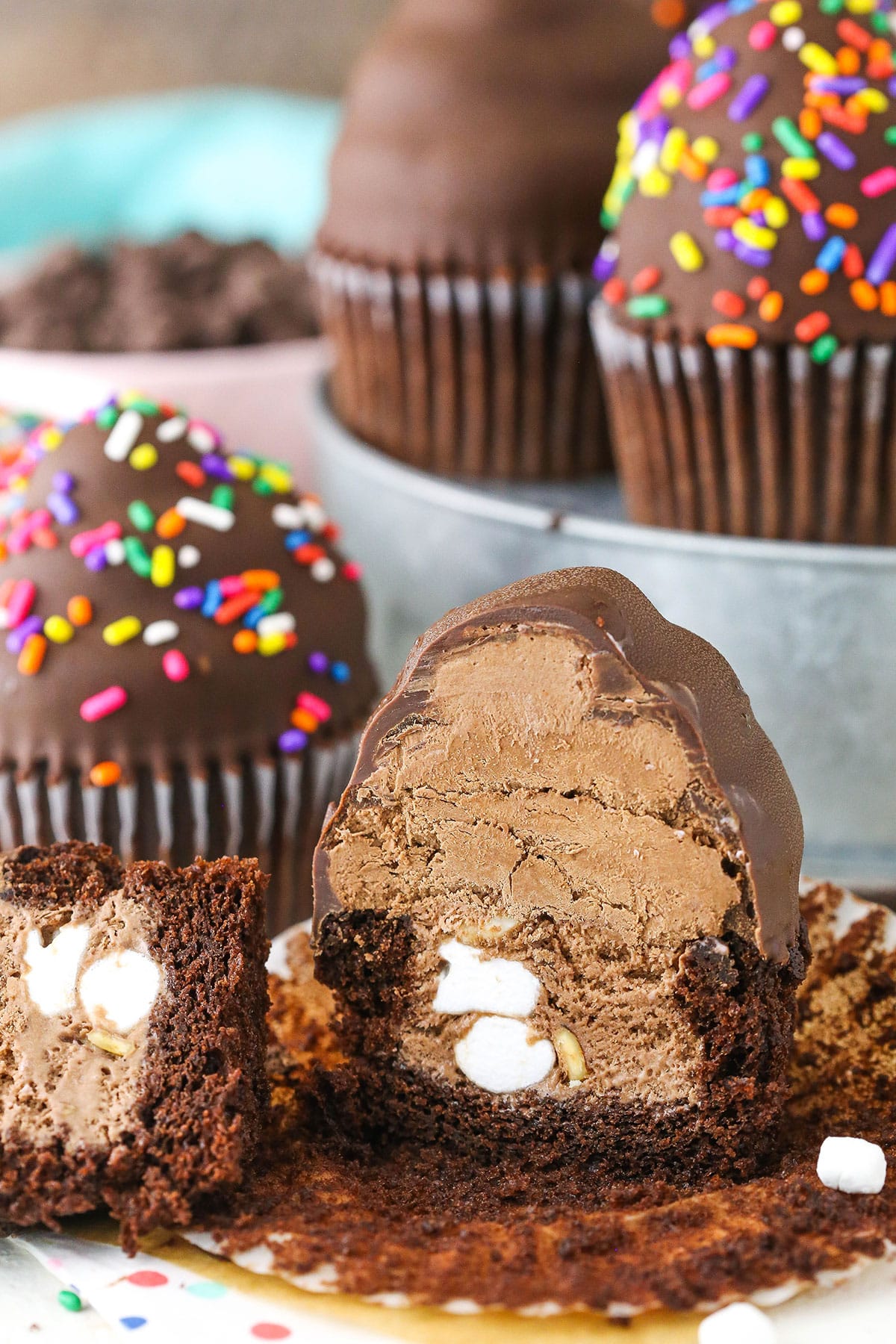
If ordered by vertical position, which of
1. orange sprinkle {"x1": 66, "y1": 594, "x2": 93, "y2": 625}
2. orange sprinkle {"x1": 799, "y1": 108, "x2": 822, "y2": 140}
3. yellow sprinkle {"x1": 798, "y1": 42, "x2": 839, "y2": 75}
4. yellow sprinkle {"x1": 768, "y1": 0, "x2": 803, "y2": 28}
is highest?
yellow sprinkle {"x1": 768, "y1": 0, "x2": 803, "y2": 28}

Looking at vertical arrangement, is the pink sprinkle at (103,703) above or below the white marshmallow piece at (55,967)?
above

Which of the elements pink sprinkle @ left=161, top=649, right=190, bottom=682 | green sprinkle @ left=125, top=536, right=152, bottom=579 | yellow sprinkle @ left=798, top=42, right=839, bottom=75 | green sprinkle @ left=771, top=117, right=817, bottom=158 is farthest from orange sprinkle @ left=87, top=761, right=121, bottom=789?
yellow sprinkle @ left=798, top=42, right=839, bottom=75

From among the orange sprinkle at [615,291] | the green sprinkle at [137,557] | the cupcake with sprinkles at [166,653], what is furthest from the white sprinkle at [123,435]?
the orange sprinkle at [615,291]

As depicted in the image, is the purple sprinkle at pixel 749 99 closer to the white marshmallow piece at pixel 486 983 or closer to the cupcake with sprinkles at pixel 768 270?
the cupcake with sprinkles at pixel 768 270

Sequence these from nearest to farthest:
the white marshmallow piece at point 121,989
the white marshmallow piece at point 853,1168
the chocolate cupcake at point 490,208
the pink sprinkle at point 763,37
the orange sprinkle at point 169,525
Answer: the white marshmallow piece at point 853,1168 < the white marshmallow piece at point 121,989 < the orange sprinkle at point 169,525 < the pink sprinkle at point 763,37 < the chocolate cupcake at point 490,208

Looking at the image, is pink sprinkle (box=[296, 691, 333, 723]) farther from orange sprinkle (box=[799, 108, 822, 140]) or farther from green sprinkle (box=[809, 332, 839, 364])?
orange sprinkle (box=[799, 108, 822, 140])

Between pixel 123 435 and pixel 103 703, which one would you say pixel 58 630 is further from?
pixel 123 435

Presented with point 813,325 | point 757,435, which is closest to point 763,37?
point 813,325
